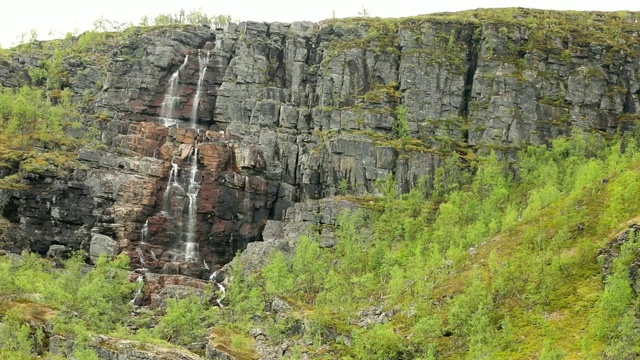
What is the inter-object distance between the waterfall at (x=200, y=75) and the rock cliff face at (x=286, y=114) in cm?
34

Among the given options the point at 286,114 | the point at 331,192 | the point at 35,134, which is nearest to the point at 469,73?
the point at 286,114

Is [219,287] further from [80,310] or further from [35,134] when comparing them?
[35,134]

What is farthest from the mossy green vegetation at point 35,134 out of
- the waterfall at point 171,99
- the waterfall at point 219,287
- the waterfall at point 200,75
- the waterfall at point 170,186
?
the waterfall at point 219,287

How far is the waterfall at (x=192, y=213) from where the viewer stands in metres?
152

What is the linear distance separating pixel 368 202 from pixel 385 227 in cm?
1117

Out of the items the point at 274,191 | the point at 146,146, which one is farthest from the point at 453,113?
the point at 146,146

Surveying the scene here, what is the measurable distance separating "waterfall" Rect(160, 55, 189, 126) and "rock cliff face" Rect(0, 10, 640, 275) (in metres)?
0.36

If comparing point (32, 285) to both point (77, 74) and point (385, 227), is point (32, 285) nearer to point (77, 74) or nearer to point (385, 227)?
point (385, 227)

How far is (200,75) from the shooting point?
183625 millimetres

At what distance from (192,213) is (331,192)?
29.8 metres

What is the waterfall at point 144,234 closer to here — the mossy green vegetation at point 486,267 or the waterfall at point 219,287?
the waterfall at point 219,287

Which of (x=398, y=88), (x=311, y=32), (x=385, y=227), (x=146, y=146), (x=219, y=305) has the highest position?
(x=311, y=32)

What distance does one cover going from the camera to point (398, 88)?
177625 mm

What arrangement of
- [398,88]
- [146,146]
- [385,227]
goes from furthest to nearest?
[398,88] < [146,146] < [385,227]
